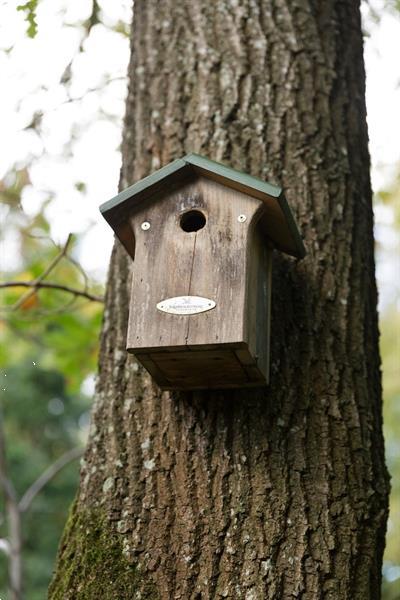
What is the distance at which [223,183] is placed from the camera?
6.57 ft

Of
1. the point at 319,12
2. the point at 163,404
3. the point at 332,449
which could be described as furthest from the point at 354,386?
the point at 319,12

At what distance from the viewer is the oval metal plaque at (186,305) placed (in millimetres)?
1842

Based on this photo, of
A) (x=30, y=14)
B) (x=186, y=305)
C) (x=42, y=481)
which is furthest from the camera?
(x=42, y=481)

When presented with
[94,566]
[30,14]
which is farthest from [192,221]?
[30,14]

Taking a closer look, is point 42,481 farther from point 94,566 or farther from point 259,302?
point 259,302

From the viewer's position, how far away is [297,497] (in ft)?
6.26

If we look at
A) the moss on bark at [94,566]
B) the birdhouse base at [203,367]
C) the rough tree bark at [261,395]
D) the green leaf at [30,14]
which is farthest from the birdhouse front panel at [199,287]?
the green leaf at [30,14]

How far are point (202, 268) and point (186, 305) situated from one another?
0.11 m

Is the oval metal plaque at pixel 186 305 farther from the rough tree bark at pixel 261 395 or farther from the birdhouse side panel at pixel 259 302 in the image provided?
the rough tree bark at pixel 261 395

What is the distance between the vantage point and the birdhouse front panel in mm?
1823

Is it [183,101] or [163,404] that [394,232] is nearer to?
[183,101]

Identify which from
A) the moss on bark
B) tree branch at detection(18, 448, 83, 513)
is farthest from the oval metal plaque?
tree branch at detection(18, 448, 83, 513)

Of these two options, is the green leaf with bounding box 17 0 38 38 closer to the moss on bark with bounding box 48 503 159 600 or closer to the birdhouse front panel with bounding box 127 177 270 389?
the birdhouse front panel with bounding box 127 177 270 389

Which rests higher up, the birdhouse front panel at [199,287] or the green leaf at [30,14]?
the green leaf at [30,14]
